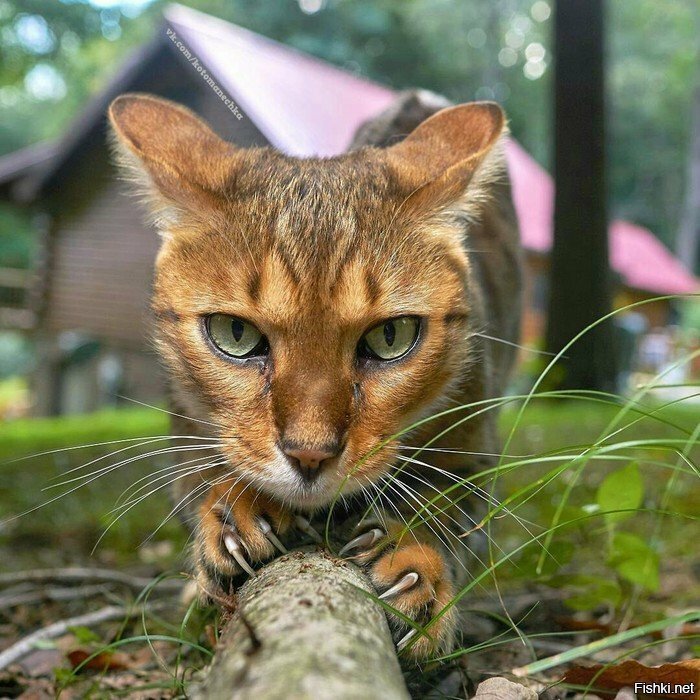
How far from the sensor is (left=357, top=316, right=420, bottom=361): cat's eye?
1865 millimetres

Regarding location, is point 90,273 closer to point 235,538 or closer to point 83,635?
point 83,635

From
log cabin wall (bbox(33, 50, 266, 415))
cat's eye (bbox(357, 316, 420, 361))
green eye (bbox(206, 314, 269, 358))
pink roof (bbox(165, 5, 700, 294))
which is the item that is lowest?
log cabin wall (bbox(33, 50, 266, 415))

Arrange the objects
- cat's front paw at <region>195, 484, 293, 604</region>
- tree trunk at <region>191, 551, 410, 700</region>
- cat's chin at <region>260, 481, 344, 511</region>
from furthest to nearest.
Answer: cat's front paw at <region>195, 484, 293, 604</region>
cat's chin at <region>260, 481, 344, 511</region>
tree trunk at <region>191, 551, 410, 700</region>

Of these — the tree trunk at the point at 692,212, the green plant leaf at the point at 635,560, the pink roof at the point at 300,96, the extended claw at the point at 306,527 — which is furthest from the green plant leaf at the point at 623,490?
the tree trunk at the point at 692,212

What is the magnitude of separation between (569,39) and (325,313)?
18.5ft

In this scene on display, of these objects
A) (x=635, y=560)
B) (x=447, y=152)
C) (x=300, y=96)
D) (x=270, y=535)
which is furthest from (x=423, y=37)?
(x=270, y=535)

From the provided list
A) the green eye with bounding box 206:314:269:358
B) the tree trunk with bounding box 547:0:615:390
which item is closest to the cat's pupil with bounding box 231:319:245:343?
the green eye with bounding box 206:314:269:358

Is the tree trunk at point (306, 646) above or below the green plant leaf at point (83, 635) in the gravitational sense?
above

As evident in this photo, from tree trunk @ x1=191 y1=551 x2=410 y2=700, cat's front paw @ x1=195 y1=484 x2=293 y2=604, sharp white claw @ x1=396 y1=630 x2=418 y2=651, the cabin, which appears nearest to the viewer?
tree trunk @ x1=191 y1=551 x2=410 y2=700

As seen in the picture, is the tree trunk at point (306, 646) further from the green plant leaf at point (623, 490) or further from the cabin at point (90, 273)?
the cabin at point (90, 273)

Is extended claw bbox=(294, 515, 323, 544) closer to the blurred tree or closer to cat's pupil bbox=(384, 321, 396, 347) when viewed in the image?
Result: cat's pupil bbox=(384, 321, 396, 347)

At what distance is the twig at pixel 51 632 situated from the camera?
211cm

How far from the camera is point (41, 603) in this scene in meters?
2.89

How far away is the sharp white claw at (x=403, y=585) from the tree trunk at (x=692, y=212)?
2035cm
